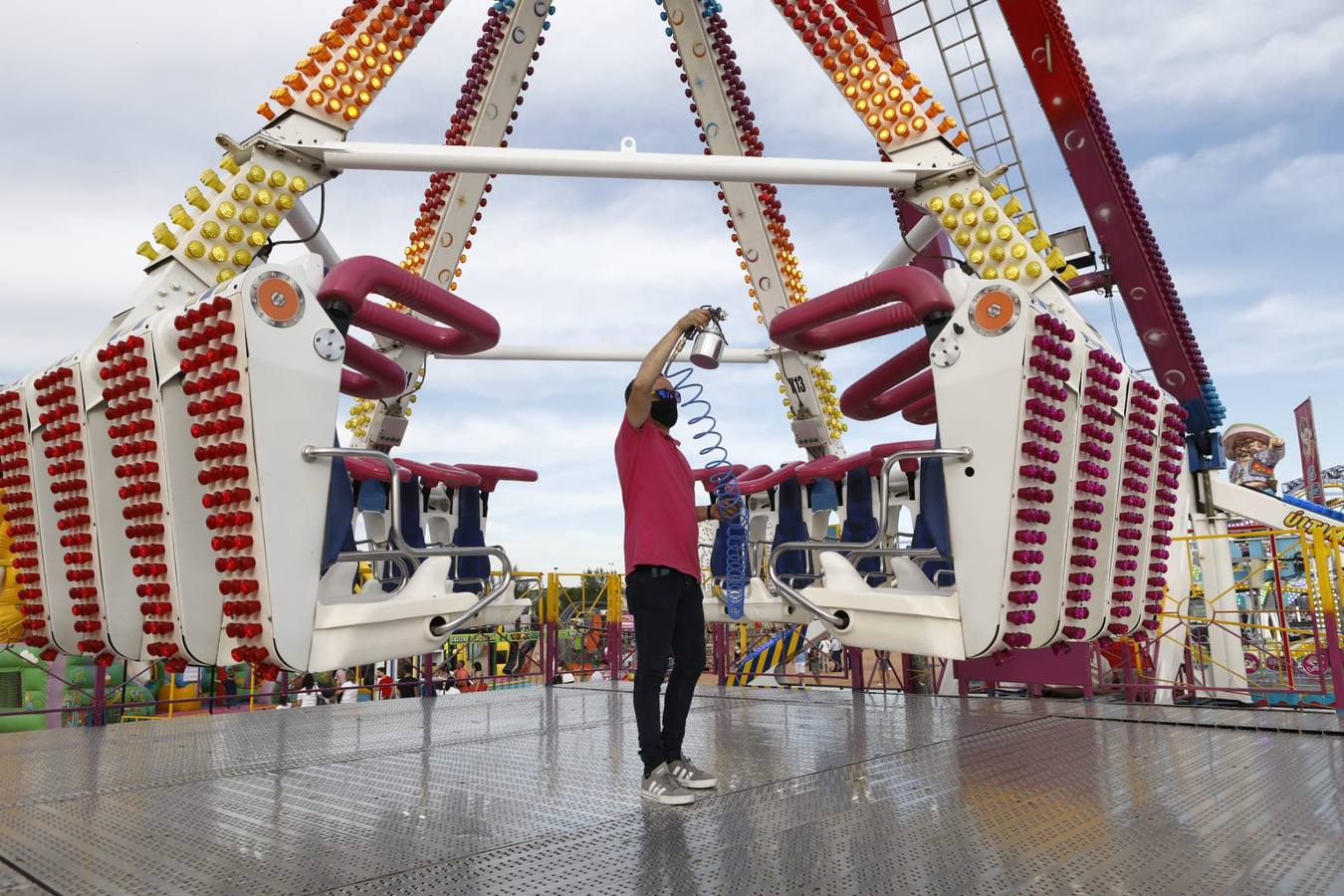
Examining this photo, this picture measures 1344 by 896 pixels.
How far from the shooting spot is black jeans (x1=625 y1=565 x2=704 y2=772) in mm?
3566

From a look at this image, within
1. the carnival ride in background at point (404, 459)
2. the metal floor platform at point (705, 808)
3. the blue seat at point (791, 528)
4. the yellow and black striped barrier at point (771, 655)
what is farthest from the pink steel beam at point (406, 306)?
the yellow and black striped barrier at point (771, 655)

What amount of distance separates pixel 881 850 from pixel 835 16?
5.93m

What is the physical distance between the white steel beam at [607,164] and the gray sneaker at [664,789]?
4062 millimetres

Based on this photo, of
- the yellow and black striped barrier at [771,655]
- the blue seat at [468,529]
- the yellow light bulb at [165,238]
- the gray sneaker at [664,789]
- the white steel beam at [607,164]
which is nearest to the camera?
the gray sneaker at [664,789]

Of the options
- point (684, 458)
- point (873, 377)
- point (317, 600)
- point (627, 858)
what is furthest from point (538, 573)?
point (627, 858)

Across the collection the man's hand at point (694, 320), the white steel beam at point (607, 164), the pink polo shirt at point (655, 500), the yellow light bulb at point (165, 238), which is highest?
the white steel beam at point (607, 164)

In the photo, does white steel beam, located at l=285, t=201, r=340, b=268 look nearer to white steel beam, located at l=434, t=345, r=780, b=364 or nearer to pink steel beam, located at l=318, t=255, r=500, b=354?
pink steel beam, located at l=318, t=255, r=500, b=354

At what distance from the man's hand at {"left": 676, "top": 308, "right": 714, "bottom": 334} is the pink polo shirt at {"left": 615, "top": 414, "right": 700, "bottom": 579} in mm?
426

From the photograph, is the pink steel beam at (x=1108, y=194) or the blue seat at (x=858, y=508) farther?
the pink steel beam at (x=1108, y=194)

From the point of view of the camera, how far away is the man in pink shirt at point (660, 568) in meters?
3.57

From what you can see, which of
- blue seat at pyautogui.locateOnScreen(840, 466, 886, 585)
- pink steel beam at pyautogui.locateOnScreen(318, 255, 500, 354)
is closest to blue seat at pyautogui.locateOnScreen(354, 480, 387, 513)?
pink steel beam at pyautogui.locateOnScreen(318, 255, 500, 354)

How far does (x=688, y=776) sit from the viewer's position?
3721mm

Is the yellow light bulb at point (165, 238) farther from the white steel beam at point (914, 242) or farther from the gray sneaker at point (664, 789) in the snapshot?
the white steel beam at point (914, 242)

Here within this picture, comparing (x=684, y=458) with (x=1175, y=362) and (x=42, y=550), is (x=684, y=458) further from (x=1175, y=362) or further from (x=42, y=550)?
(x=1175, y=362)
